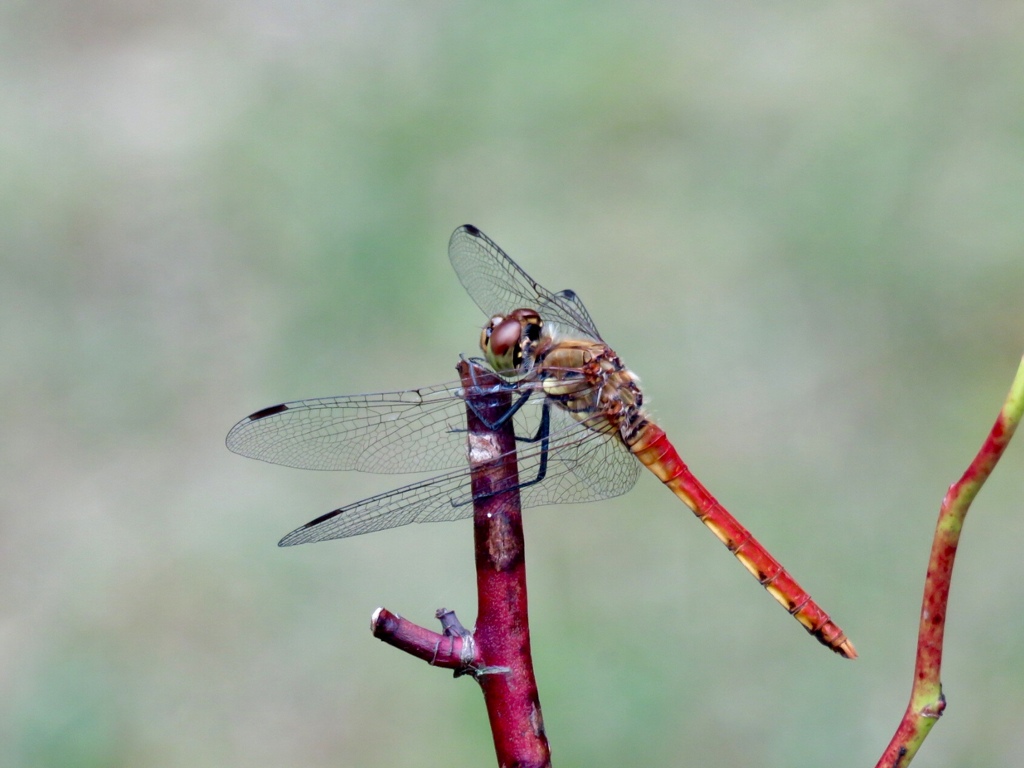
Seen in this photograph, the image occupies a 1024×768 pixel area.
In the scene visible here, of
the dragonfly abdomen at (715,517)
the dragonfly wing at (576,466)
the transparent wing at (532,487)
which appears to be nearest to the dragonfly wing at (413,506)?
the transparent wing at (532,487)

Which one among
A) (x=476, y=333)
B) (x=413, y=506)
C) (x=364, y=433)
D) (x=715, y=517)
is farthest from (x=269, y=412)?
(x=476, y=333)

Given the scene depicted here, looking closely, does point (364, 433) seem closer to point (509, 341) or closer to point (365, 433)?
point (365, 433)

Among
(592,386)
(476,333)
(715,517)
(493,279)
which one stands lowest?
(715,517)

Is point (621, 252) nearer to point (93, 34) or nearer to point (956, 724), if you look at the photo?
point (956, 724)

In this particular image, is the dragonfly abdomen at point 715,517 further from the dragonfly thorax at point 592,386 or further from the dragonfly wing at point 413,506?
the dragonfly wing at point 413,506

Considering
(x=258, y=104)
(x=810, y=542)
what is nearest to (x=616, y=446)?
(x=810, y=542)

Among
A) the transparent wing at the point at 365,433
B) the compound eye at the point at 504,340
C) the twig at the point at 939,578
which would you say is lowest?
the twig at the point at 939,578

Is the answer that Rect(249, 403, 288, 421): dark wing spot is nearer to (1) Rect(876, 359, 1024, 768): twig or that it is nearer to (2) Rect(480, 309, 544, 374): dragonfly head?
(2) Rect(480, 309, 544, 374): dragonfly head

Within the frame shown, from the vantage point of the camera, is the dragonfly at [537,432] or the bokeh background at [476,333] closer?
the dragonfly at [537,432]
